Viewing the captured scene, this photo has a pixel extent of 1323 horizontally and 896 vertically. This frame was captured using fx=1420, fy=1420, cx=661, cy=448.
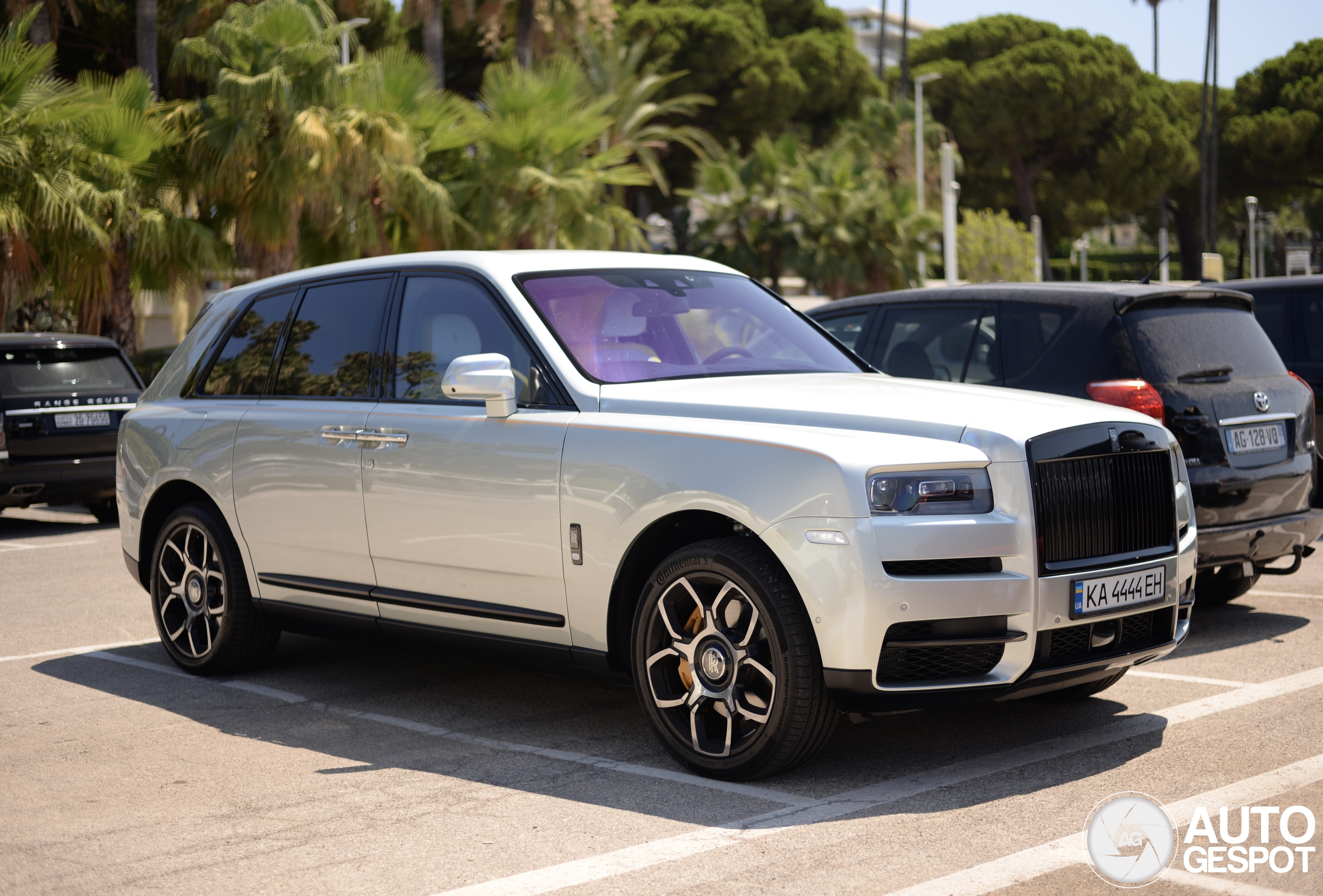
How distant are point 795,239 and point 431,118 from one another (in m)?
21.8

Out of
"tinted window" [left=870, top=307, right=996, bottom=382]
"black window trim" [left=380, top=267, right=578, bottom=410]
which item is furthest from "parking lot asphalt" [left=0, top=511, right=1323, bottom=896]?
"tinted window" [left=870, top=307, right=996, bottom=382]

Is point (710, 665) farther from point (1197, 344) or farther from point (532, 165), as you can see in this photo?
point (532, 165)

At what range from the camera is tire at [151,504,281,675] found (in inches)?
262

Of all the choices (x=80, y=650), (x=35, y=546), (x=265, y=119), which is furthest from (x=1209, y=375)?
(x=265, y=119)

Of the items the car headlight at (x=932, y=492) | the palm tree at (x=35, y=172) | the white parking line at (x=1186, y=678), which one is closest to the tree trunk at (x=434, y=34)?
the palm tree at (x=35, y=172)

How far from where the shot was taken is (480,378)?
521 cm

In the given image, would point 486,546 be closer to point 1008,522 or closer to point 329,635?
point 329,635

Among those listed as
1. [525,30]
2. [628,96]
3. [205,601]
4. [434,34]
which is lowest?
[205,601]

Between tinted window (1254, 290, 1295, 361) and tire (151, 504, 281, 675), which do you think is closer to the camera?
tire (151, 504, 281, 675)

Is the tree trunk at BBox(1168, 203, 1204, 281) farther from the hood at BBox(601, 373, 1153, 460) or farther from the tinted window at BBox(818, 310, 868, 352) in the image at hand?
the hood at BBox(601, 373, 1153, 460)

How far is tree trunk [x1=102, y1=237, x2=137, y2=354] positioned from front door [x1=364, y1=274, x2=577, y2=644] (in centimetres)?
1569

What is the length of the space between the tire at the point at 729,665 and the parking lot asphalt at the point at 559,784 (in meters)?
0.15

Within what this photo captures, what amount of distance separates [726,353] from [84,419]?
9.40m

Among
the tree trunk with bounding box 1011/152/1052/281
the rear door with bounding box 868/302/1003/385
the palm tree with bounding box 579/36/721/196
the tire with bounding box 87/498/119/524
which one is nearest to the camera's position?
the rear door with bounding box 868/302/1003/385
